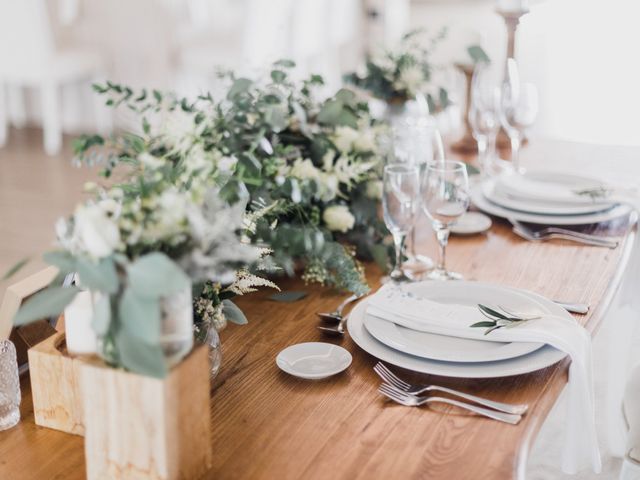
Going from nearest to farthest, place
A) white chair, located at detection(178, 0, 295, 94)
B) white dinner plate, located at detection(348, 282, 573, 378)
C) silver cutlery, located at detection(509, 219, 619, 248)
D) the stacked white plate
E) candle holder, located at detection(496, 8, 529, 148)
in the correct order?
white dinner plate, located at detection(348, 282, 573, 378)
silver cutlery, located at detection(509, 219, 619, 248)
the stacked white plate
candle holder, located at detection(496, 8, 529, 148)
white chair, located at detection(178, 0, 295, 94)

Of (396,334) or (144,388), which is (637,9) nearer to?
(396,334)

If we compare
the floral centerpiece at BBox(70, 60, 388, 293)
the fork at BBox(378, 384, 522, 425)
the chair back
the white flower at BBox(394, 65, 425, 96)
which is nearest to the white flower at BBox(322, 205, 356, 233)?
the floral centerpiece at BBox(70, 60, 388, 293)

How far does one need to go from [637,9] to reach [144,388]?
5690 mm

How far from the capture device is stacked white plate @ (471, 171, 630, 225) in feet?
5.85

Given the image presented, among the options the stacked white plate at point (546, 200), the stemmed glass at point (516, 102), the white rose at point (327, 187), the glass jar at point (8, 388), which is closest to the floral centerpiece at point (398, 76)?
the stemmed glass at point (516, 102)

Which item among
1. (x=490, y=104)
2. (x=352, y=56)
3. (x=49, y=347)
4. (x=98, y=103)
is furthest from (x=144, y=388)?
(x=352, y=56)

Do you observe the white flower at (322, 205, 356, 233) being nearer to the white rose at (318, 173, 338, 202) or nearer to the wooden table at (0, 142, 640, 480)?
the white rose at (318, 173, 338, 202)

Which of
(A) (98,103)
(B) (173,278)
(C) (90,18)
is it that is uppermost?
(B) (173,278)

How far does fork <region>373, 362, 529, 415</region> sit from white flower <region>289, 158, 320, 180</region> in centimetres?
44

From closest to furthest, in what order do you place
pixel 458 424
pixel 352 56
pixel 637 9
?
pixel 458 424, pixel 637 9, pixel 352 56

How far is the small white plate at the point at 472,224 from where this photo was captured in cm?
175

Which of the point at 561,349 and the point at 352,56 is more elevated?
the point at 561,349

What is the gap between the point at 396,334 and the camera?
1.23 m

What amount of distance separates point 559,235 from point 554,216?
0.08 m
